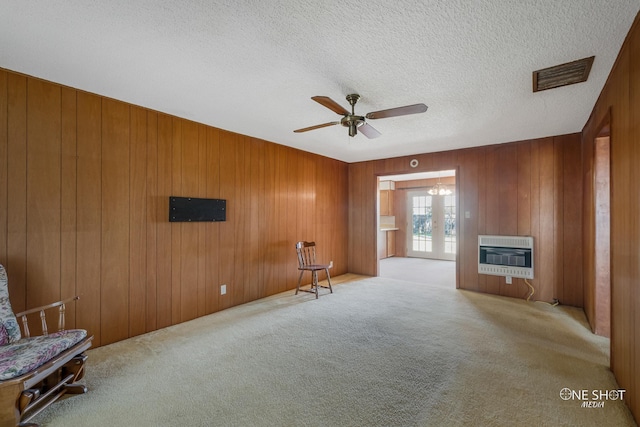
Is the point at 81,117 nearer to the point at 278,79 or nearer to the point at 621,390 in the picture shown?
the point at 278,79

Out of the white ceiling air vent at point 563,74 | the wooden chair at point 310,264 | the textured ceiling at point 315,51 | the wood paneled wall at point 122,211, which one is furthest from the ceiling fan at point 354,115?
the wooden chair at point 310,264

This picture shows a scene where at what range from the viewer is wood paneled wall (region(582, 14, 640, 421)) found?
1709 millimetres

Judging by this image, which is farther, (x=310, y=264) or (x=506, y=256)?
(x=310, y=264)

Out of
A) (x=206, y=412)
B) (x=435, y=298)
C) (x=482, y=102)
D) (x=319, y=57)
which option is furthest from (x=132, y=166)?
(x=435, y=298)

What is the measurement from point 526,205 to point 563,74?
2.53m

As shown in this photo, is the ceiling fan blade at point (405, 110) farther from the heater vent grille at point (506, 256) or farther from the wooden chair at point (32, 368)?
the heater vent grille at point (506, 256)

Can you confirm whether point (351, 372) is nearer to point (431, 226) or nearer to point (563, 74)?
point (563, 74)

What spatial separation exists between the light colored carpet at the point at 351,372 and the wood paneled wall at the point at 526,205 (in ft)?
2.33

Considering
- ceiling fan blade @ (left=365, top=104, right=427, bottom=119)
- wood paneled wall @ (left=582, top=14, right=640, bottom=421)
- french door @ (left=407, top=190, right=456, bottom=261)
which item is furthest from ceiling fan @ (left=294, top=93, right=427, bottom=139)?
french door @ (left=407, top=190, right=456, bottom=261)

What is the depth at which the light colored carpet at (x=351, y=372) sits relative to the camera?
5.93ft

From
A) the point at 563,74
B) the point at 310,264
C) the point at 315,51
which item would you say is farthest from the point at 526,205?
the point at 315,51

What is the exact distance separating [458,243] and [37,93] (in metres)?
5.60

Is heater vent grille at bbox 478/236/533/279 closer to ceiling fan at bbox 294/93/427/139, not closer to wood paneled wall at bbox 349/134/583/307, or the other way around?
wood paneled wall at bbox 349/134/583/307

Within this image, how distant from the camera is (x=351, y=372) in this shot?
2.29 m
